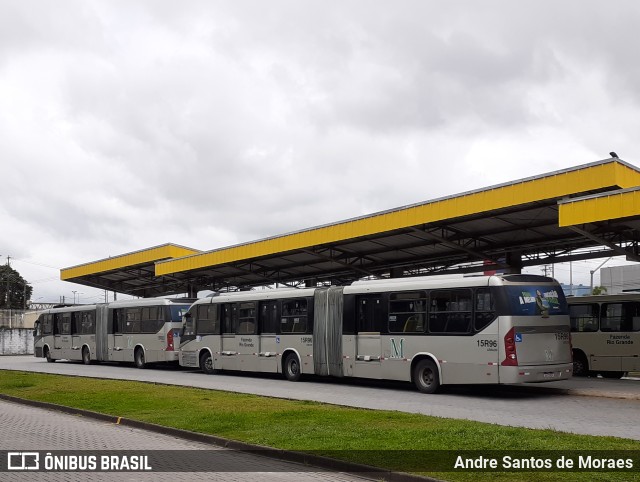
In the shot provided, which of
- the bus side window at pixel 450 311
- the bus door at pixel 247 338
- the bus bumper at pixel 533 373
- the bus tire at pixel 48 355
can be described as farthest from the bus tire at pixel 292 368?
the bus tire at pixel 48 355

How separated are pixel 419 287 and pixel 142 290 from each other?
36127 millimetres

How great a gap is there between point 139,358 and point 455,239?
15757mm

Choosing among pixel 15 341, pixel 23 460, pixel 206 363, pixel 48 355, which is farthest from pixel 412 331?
pixel 15 341

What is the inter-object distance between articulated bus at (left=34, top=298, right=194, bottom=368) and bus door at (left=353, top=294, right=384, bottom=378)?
39.8 feet

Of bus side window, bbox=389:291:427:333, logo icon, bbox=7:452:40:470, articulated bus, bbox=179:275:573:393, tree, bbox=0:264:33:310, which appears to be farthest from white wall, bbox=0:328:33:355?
logo icon, bbox=7:452:40:470

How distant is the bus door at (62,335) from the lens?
40.8 m

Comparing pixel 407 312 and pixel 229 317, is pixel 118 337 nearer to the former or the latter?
pixel 229 317

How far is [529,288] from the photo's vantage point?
18.3 m

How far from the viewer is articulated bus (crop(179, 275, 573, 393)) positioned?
18.0 metres

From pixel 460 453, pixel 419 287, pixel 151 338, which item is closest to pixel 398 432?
pixel 460 453

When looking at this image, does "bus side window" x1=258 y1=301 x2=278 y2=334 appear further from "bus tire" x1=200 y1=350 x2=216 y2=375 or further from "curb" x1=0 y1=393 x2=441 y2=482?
"curb" x1=0 y1=393 x2=441 y2=482

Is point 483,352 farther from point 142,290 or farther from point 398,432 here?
point 142,290

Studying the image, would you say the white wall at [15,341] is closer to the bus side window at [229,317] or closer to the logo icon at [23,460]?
the bus side window at [229,317]

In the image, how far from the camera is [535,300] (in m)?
18.2
